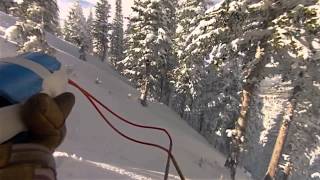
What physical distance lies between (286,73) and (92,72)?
30.6 meters

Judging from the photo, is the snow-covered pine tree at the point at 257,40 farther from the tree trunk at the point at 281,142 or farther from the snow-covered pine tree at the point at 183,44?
the snow-covered pine tree at the point at 183,44

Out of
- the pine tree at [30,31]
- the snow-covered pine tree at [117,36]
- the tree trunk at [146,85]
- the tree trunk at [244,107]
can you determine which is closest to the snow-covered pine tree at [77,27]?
the snow-covered pine tree at [117,36]

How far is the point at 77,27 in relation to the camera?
71938mm

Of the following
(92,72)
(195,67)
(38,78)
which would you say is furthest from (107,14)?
(38,78)

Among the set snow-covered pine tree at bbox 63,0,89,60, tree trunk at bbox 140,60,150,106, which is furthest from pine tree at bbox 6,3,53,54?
snow-covered pine tree at bbox 63,0,89,60

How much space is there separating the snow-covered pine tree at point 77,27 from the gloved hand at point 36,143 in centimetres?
6315

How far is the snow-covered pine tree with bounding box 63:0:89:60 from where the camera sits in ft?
221

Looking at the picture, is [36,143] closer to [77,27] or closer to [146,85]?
[146,85]

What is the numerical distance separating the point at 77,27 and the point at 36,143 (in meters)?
72.3

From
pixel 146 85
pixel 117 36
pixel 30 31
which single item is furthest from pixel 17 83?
pixel 117 36

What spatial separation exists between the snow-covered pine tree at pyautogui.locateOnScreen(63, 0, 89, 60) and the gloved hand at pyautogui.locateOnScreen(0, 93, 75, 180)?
63147mm

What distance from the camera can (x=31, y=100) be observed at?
1.59 metres

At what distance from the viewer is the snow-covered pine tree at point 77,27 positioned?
6738 cm

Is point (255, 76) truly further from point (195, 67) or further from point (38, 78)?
point (195, 67)
